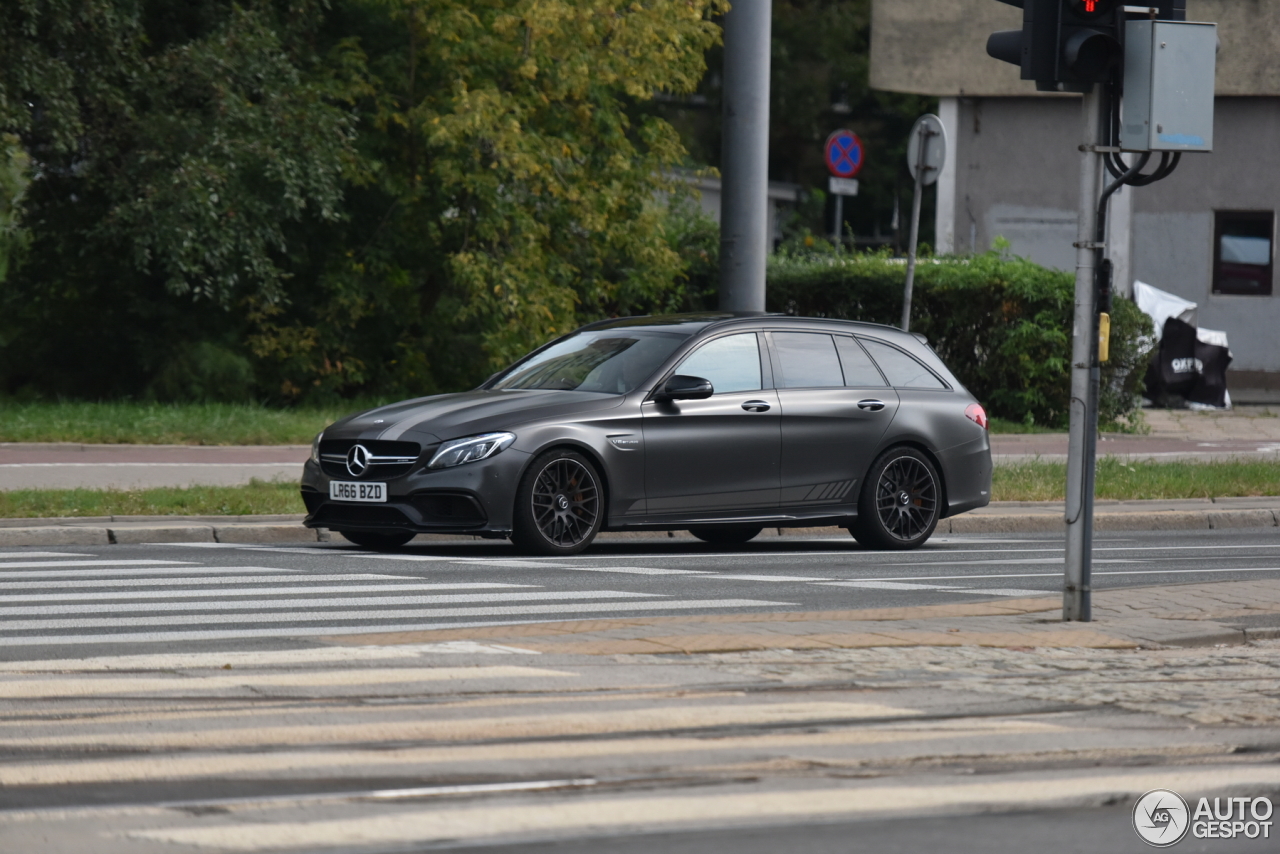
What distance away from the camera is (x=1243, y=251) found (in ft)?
107

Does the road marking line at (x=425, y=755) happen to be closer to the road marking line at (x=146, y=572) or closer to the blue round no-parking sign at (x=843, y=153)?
the road marking line at (x=146, y=572)

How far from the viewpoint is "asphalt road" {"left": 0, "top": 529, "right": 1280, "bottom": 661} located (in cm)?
919

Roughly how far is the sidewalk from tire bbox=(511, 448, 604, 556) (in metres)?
3.17

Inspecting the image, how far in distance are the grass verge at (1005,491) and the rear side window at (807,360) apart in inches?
147

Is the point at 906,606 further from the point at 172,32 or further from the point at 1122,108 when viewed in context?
the point at 172,32

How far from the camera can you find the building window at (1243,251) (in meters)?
32.6

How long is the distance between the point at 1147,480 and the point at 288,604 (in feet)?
37.1

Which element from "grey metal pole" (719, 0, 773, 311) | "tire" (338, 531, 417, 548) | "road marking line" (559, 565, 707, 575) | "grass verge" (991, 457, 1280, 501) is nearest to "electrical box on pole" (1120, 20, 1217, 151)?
"road marking line" (559, 565, 707, 575)

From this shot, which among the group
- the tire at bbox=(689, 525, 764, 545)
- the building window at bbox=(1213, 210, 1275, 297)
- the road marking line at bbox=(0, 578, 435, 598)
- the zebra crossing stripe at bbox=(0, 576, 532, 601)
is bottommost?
the tire at bbox=(689, 525, 764, 545)

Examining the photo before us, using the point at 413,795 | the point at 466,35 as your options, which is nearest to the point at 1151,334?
the point at 466,35

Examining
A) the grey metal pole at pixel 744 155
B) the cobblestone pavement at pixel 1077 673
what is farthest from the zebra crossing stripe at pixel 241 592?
the grey metal pole at pixel 744 155

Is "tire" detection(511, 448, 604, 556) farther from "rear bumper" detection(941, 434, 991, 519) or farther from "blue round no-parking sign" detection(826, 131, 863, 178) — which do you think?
"blue round no-parking sign" detection(826, 131, 863, 178)

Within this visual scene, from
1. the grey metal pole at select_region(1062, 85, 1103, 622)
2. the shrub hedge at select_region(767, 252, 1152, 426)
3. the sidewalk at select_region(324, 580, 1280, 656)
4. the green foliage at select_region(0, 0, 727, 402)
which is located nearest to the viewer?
the sidewalk at select_region(324, 580, 1280, 656)

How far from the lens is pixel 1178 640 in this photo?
29.3 feet
